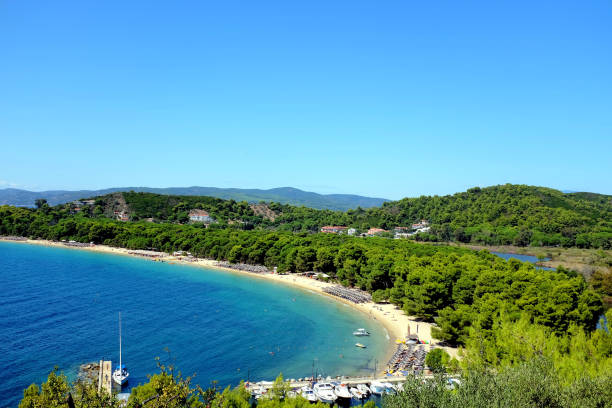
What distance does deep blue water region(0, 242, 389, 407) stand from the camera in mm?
26484

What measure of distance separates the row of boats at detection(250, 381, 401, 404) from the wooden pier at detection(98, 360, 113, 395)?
25.7 ft

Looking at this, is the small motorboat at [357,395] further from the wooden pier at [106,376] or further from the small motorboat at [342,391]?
the wooden pier at [106,376]

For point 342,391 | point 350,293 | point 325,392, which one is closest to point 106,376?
point 325,392

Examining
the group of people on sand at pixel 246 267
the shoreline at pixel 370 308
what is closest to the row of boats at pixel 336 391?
the shoreline at pixel 370 308

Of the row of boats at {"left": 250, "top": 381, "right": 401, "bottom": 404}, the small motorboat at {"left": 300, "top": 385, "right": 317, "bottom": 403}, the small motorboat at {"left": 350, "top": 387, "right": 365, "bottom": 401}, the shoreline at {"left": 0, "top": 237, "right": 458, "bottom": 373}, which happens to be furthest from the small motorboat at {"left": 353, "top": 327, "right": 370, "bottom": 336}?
the small motorboat at {"left": 300, "top": 385, "right": 317, "bottom": 403}

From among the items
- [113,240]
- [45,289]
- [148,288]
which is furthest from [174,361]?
[113,240]

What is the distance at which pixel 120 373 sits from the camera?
78.7ft

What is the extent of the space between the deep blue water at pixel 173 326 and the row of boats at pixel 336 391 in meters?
2.93

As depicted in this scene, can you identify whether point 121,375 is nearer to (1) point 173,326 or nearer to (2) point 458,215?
(1) point 173,326

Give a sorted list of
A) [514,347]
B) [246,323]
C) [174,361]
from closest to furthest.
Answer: [514,347]
[174,361]
[246,323]

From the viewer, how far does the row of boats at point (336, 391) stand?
22.6 m

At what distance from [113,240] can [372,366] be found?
67.8 meters

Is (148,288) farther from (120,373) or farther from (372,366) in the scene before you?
(372,366)

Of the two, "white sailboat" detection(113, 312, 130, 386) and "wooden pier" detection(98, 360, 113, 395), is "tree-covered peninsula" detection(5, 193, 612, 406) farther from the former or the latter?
"white sailboat" detection(113, 312, 130, 386)
